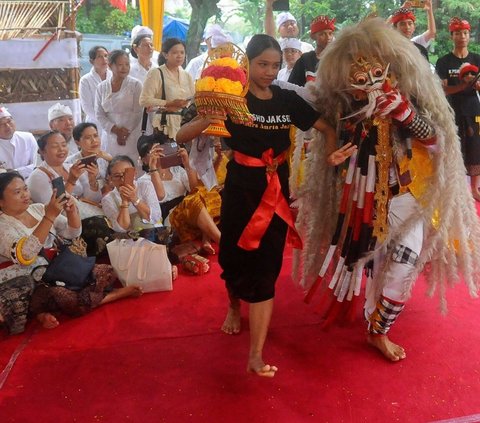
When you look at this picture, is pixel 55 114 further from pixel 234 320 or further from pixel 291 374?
pixel 291 374

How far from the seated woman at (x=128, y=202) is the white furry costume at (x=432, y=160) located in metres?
1.49

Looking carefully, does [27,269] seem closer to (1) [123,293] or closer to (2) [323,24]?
(1) [123,293]

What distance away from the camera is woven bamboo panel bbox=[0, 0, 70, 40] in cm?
501

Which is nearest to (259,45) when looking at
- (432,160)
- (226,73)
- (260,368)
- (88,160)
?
(226,73)

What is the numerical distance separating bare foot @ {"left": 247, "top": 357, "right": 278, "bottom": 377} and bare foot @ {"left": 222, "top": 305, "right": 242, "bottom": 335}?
448mm

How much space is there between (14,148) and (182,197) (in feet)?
4.88

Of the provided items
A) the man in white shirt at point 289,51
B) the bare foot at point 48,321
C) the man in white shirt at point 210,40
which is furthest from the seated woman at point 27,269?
the man in white shirt at point 210,40

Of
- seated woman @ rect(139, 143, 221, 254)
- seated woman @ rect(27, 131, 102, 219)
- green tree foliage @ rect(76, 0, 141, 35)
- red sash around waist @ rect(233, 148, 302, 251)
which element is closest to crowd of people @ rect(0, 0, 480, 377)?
red sash around waist @ rect(233, 148, 302, 251)

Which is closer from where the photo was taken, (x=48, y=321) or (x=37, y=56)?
(x=48, y=321)

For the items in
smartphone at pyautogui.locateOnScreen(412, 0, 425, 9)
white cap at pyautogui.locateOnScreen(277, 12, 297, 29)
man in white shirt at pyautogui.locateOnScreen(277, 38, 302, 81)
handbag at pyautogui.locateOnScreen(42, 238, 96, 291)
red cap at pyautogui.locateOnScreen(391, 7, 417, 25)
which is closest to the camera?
handbag at pyautogui.locateOnScreen(42, 238, 96, 291)

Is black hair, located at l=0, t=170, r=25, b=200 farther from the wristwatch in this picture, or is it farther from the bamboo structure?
the bamboo structure

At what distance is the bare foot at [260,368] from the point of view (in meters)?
2.41

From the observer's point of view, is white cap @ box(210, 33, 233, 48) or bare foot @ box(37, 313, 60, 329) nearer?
bare foot @ box(37, 313, 60, 329)

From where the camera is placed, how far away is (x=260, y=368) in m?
2.41
